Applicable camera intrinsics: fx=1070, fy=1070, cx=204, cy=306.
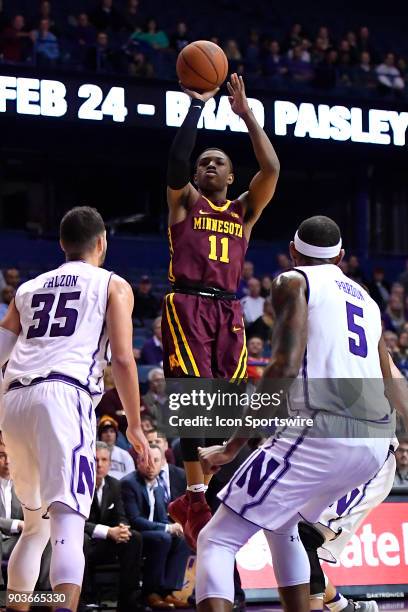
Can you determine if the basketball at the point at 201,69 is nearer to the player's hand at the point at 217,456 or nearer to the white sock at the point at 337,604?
the player's hand at the point at 217,456

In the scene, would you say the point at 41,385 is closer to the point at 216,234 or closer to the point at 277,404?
the point at 277,404

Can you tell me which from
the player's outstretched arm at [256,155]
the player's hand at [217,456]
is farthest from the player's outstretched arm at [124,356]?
the player's outstretched arm at [256,155]

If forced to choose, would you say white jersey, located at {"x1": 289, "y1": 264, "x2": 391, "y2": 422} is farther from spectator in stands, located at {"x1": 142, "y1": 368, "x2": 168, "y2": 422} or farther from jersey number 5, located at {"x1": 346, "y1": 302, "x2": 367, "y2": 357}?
spectator in stands, located at {"x1": 142, "y1": 368, "x2": 168, "y2": 422}

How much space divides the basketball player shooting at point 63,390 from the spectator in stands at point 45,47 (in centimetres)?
1327

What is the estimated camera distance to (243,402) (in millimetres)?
6711

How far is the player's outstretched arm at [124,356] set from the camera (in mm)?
5555

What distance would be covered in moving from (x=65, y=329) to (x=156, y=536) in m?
4.52

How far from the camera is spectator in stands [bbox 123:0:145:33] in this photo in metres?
21.0

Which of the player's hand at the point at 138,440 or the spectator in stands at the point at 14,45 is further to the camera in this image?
the spectator in stands at the point at 14,45

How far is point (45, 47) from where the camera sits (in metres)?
18.5

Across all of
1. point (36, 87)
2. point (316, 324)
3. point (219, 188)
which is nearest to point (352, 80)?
point (36, 87)

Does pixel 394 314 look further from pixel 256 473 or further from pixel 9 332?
pixel 256 473

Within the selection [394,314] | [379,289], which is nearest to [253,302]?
[394,314]

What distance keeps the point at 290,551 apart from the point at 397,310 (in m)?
12.2
